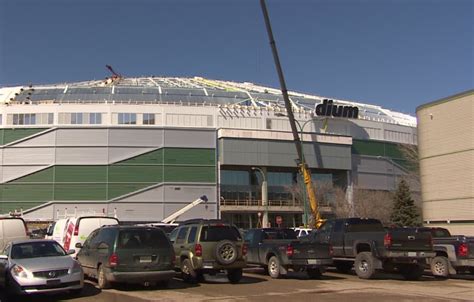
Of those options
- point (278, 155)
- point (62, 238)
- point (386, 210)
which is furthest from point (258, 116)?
point (62, 238)

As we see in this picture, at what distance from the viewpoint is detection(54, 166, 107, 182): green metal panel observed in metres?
75.4

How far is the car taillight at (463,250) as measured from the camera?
19781 millimetres

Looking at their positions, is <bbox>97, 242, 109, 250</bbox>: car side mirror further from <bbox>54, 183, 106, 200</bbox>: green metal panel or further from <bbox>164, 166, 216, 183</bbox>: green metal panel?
<bbox>54, 183, 106, 200</bbox>: green metal panel

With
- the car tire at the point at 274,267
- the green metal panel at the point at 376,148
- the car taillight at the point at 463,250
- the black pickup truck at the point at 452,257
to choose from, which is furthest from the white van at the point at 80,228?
the green metal panel at the point at 376,148

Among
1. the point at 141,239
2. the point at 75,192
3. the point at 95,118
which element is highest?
the point at 95,118

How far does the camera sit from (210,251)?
17.2m

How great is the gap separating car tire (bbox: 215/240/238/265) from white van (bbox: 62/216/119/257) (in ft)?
21.7

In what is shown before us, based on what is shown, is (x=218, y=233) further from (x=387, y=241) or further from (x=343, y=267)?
(x=343, y=267)

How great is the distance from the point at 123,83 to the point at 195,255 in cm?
7990

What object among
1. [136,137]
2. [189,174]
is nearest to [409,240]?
[189,174]

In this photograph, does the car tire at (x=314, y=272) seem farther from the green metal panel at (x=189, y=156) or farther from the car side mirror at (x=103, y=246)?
the green metal panel at (x=189, y=156)

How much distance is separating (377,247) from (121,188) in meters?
60.0

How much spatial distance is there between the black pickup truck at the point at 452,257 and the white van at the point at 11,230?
15.8m

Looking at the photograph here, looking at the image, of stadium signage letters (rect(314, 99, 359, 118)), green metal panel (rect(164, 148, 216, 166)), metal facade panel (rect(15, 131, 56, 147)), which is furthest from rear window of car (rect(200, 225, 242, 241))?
stadium signage letters (rect(314, 99, 359, 118))
